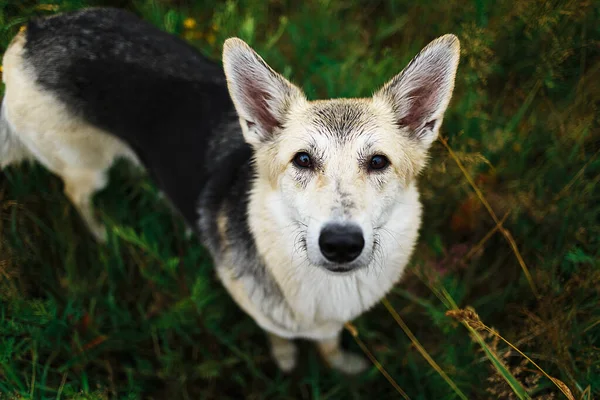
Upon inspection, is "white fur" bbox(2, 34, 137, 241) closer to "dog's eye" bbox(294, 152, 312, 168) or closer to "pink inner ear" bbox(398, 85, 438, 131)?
"dog's eye" bbox(294, 152, 312, 168)

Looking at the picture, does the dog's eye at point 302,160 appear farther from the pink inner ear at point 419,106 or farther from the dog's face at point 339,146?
the pink inner ear at point 419,106

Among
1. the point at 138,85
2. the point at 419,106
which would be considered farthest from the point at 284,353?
the point at 138,85

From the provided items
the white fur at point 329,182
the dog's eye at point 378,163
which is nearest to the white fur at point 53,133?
the white fur at point 329,182

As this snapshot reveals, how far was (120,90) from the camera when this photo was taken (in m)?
2.85

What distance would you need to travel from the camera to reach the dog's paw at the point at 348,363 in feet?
10.7

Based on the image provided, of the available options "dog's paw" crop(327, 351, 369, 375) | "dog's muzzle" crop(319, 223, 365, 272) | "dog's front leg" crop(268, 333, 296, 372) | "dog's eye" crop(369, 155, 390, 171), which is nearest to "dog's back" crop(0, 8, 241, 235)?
"dog's front leg" crop(268, 333, 296, 372)

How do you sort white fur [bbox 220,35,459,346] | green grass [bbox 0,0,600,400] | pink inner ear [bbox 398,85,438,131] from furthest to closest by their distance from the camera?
green grass [bbox 0,0,600,400]
pink inner ear [bbox 398,85,438,131]
white fur [bbox 220,35,459,346]

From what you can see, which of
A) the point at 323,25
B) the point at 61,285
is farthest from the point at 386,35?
the point at 61,285

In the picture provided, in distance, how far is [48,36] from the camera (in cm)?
292

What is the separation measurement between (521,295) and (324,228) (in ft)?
6.43

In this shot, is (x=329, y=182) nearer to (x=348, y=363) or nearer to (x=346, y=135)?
(x=346, y=135)

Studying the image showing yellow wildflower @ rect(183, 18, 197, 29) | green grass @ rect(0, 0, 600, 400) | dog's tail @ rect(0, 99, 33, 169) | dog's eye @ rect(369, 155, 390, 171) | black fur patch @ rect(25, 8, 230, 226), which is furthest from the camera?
yellow wildflower @ rect(183, 18, 197, 29)

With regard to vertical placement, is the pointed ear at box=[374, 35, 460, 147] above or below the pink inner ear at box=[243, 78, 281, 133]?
above

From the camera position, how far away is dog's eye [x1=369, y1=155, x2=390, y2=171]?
2.15 meters
